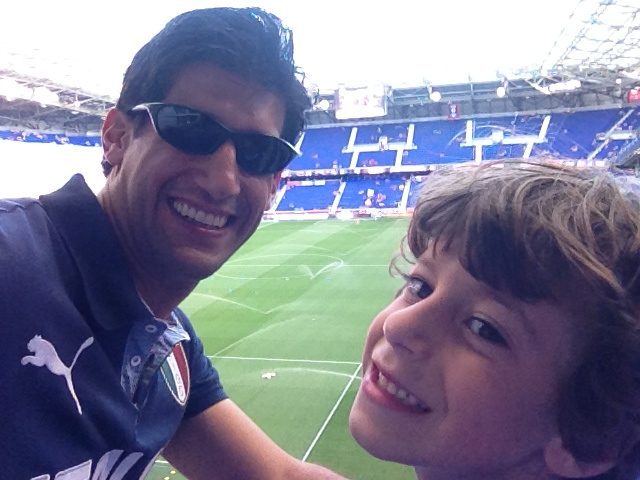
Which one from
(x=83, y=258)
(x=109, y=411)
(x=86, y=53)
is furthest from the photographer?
(x=86, y=53)

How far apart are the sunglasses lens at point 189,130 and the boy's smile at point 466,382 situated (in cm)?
90

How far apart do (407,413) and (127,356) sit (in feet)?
2.91

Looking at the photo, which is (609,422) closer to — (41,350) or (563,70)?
(41,350)

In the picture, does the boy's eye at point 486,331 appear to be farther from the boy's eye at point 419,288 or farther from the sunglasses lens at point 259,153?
the sunglasses lens at point 259,153

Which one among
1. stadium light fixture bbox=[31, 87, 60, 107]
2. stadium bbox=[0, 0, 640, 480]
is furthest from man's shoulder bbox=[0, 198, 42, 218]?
stadium light fixture bbox=[31, 87, 60, 107]

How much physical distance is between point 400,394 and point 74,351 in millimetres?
884

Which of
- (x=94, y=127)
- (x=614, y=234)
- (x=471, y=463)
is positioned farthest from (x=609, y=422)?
(x=94, y=127)

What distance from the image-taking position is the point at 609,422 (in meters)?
1.27

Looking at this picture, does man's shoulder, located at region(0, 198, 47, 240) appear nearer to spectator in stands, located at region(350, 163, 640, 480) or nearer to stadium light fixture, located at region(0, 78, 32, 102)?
spectator in stands, located at region(350, 163, 640, 480)

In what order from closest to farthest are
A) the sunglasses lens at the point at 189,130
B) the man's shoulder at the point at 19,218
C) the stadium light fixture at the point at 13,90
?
the man's shoulder at the point at 19,218, the sunglasses lens at the point at 189,130, the stadium light fixture at the point at 13,90

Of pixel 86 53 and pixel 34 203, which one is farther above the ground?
pixel 34 203

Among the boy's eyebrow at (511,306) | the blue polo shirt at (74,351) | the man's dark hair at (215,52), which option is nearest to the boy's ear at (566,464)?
the boy's eyebrow at (511,306)

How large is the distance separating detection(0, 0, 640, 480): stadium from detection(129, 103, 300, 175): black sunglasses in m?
0.37

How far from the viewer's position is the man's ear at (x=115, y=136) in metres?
2.06
